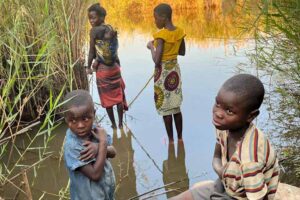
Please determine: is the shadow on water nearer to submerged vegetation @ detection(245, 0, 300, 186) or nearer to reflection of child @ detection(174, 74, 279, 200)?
submerged vegetation @ detection(245, 0, 300, 186)

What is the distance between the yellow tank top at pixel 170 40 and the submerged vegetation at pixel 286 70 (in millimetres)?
765

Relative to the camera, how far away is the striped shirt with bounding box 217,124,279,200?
1719 millimetres

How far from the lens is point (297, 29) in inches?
125

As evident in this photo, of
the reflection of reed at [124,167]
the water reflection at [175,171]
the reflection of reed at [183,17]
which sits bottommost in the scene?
the water reflection at [175,171]


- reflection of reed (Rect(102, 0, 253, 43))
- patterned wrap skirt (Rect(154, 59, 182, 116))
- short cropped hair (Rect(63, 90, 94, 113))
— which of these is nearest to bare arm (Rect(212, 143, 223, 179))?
short cropped hair (Rect(63, 90, 94, 113))

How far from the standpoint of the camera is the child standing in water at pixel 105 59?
4.83 m

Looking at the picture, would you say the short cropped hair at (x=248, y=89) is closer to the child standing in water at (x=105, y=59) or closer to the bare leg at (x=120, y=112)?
the child standing in water at (x=105, y=59)

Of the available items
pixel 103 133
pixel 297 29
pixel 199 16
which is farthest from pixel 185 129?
pixel 199 16

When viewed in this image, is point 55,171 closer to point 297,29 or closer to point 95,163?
point 95,163

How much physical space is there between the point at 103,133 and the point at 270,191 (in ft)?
2.86

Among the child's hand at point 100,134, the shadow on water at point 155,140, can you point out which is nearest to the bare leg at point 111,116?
the shadow on water at point 155,140

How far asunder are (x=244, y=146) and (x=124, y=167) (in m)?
2.51

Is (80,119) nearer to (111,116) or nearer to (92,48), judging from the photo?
(92,48)

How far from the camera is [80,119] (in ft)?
6.98
